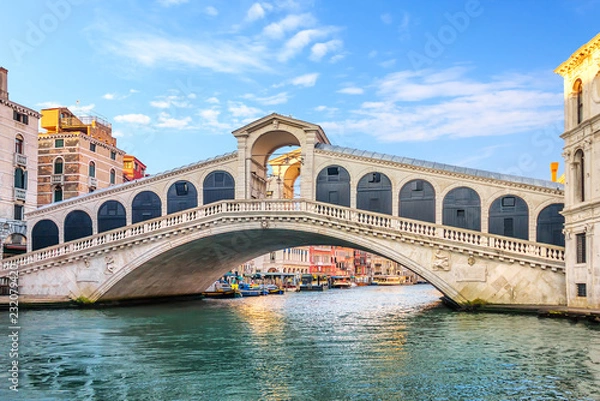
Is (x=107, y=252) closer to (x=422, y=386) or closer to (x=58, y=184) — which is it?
(x=58, y=184)

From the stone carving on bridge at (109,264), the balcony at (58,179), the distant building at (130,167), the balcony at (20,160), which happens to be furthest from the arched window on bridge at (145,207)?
the distant building at (130,167)

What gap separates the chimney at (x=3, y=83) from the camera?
135ft

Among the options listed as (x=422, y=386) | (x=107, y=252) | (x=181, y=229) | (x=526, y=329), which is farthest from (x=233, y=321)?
(x=422, y=386)

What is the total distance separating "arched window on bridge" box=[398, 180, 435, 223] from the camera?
112ft

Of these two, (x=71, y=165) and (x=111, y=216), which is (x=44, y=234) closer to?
(x=111, y=216)

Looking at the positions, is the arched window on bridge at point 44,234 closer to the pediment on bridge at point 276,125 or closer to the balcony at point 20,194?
the balcony at point 20,194

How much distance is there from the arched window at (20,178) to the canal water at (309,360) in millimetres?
17944

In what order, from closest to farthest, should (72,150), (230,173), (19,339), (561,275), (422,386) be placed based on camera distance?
(422,386), (19,339), (561,275), (230,173), (72,150)

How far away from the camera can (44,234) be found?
40.4 m

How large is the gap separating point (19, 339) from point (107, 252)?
1346 centimetres

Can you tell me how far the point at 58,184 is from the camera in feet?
167

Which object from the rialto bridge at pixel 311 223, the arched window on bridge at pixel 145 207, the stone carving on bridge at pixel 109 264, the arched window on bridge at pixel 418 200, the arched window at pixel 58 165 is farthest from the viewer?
the arched window at pixel 58 165

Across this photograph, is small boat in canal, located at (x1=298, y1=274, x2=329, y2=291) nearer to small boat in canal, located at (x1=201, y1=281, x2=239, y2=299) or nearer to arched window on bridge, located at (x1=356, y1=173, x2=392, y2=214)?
small boat in canal, located at (x1=201, y1=281, x2=239, y2=299)

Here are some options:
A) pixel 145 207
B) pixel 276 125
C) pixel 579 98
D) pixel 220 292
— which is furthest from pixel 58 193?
pixel 579 98
